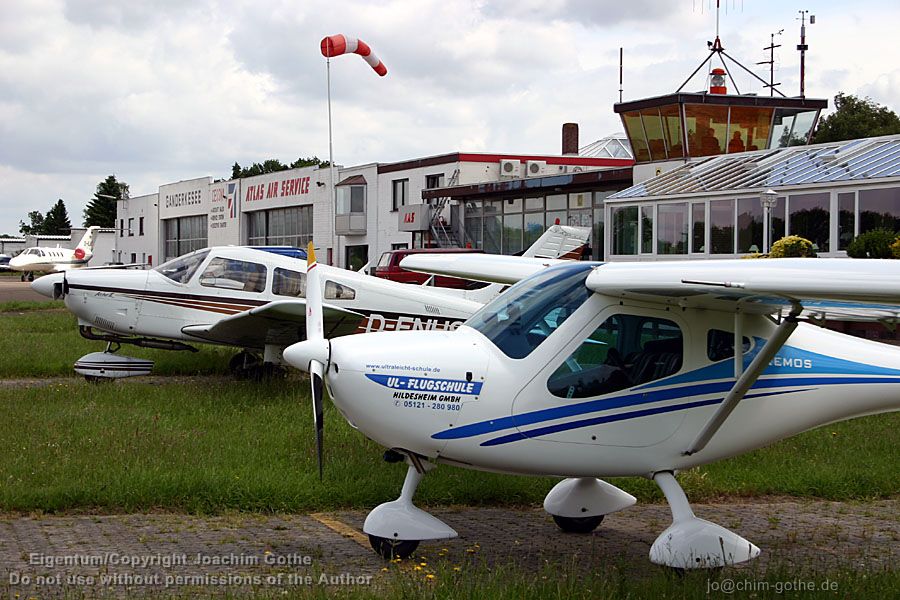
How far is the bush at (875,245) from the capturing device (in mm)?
19219

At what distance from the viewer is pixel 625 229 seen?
28953 mm

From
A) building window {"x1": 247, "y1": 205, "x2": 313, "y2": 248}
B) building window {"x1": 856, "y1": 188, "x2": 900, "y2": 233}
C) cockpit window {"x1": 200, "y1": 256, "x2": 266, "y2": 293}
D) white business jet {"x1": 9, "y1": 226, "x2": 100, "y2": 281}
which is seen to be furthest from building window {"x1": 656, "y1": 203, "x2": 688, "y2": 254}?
white business jet {"x1": 9, "y1": 226, "x2": 100, "y2": 281}

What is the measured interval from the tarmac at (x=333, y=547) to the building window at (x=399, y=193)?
39899 mm

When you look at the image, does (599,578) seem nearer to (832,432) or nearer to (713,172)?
(832,432)

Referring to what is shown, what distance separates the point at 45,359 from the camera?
16359 mm

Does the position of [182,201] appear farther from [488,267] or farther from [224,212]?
[488,267]

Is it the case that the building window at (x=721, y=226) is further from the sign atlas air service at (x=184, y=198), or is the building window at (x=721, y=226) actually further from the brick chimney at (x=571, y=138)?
the sign atlas air service at (x=184, y=198)

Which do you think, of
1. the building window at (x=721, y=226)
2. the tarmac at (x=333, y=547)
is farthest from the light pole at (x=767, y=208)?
the tarmac at (x=333, y=547)

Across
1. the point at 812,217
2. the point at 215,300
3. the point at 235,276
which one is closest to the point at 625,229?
the point at 812,217

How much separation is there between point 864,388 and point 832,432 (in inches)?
180

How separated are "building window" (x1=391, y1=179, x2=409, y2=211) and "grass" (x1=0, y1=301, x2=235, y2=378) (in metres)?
25.6

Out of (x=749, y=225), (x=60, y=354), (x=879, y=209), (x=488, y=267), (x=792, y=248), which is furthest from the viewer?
(x=749, y=225)

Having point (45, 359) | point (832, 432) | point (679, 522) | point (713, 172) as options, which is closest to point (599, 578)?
point (679, 522)

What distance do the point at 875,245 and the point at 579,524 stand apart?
47.4 ft
